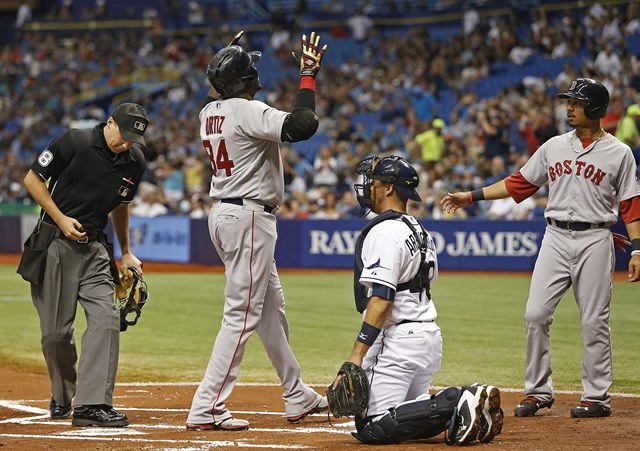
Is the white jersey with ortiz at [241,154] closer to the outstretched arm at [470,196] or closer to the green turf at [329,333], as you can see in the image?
the outstretched arm at [470,196]

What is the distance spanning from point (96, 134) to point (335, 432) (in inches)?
99.0

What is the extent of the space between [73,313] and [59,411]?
2.17 feet

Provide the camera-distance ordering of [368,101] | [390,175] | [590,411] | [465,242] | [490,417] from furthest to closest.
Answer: [368,101]
[465,242]
[590,411]
[390,175]
[490,417]

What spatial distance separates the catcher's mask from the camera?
5602mm

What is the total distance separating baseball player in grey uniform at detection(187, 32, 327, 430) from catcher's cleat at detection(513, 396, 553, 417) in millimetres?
1836

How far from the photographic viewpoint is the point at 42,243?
6.64 m

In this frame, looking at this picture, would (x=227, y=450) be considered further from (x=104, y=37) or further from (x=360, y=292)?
(x=104, y=37)

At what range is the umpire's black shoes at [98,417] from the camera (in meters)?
6.29

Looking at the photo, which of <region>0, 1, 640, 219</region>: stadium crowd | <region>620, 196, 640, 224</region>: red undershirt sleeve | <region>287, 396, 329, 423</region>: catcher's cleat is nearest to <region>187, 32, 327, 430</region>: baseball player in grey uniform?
<region>287, 396, 329, 423</region>: catcher's cleat

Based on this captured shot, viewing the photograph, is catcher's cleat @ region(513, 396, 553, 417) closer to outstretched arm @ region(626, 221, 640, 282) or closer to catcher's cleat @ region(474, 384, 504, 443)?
outstretched arm @ region(626, 221, 640, 282)

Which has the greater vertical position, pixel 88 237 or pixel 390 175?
pixel 390 175

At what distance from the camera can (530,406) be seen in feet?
21.9

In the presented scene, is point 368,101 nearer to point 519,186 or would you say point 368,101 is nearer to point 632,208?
point 519,186

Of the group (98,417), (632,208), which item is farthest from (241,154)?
(632,208)
